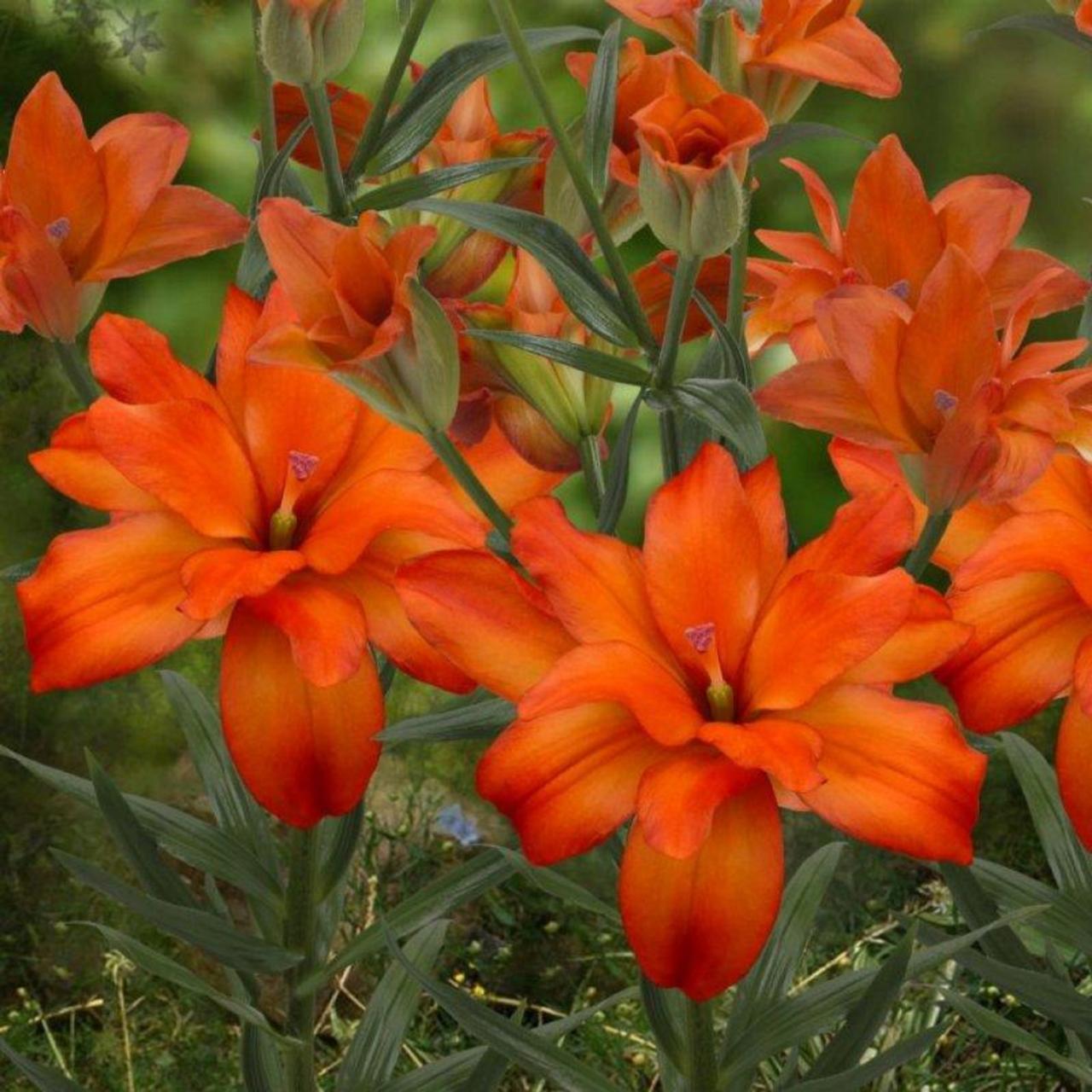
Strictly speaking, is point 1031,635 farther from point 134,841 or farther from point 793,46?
point 134,841

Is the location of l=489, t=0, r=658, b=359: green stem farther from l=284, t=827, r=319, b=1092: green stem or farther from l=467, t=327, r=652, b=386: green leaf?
l=284, t=827, r=319, b=1092: green stem

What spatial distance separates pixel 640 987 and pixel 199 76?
1181mm

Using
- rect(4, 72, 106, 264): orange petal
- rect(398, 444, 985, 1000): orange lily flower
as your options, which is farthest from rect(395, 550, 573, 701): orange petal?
rect(4, 72, 106, 264): orange petal

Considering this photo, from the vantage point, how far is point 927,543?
0.54m

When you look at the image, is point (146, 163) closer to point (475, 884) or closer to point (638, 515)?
point (475, 884)

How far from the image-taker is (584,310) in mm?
551

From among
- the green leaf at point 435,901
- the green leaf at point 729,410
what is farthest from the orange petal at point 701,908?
the green leaf at point 435,901

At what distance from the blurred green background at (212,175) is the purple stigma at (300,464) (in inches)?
37.2

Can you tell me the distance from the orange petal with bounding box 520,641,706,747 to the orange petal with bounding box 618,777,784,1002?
0.02 metres

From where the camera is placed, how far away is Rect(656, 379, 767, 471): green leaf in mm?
525

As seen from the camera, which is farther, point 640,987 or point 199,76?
point 199,76

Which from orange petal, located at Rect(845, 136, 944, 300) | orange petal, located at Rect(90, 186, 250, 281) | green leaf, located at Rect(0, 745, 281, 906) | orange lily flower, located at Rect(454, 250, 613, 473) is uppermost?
orange petal, located at Rect(90, 186, 250, 281)

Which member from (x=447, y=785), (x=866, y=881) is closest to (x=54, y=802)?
(x=447, y=785)

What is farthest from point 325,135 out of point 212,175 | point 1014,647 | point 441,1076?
point 212,175
